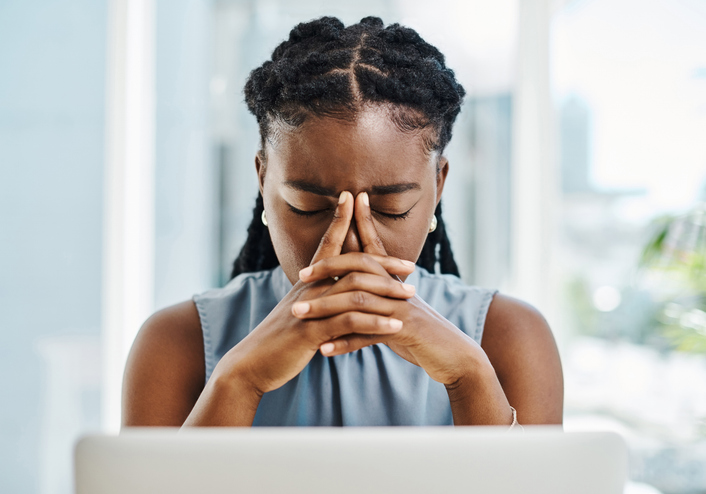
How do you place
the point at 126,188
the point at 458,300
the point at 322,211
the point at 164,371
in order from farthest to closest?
the point at 126,188 → the point at 458,300 → the point at 164,371 → the point at 322,211

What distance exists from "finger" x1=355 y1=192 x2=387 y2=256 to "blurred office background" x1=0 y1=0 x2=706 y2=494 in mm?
1491

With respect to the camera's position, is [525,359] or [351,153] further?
[525,359]

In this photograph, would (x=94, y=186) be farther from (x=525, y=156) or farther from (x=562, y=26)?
(x=562, y=26)

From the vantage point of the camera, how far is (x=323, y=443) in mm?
394

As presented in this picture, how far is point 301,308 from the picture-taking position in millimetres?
738

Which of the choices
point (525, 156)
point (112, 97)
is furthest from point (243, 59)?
point (525, 156)

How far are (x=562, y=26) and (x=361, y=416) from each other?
83.4 inches

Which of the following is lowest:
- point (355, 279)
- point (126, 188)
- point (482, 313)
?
point (482, 313)

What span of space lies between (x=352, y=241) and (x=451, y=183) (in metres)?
1.65

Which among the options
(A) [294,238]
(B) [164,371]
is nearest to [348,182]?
(A) [294,238]

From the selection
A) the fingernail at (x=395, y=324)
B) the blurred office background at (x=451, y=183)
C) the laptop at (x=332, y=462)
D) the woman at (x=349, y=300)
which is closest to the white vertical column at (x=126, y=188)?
the blurred office background at (x=451, y=183)

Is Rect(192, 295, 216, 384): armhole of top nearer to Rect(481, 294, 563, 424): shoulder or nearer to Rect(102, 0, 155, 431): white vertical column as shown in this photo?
Rect(481, 294, 563, 424): shoulder

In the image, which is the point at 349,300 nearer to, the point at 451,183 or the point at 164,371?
the point at 164,371

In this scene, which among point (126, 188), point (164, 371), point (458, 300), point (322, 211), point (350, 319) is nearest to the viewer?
point (350, 319)
